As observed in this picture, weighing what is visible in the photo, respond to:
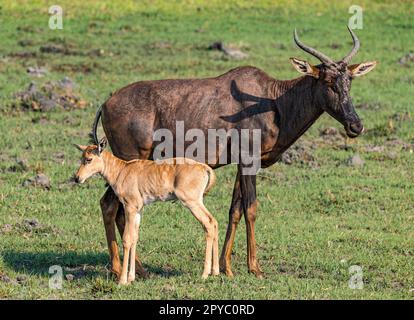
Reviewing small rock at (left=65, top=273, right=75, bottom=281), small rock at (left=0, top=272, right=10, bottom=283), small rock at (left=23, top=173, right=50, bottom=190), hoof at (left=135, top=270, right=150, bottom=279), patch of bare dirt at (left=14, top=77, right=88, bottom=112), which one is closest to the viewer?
small rock at (left=0, top=272, right=10, bottom=283)

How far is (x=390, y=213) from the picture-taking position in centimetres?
1400

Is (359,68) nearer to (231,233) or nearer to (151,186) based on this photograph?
(231,233)

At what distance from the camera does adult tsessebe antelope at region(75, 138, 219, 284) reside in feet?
34.5

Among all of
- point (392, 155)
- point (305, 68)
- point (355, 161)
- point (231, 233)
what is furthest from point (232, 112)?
point (392, 155)

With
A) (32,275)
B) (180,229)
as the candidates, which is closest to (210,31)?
(180,229)

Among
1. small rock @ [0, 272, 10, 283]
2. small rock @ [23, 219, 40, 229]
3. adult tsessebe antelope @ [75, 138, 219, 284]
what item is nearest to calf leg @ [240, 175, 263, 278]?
adult tsessebe antelope @ [75, 138, 219, 284]

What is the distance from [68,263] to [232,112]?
7.94 feet

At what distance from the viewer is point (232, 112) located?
37.7 ft

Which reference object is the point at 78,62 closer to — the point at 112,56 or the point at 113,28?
the point at 112,56

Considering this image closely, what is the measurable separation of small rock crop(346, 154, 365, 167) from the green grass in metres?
0.10

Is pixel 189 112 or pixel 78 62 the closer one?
pixel 189 112

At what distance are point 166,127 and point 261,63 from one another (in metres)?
12.9

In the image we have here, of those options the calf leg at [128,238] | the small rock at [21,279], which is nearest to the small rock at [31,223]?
the small rock at [21,279]

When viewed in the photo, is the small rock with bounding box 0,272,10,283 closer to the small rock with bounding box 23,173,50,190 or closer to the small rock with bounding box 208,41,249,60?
the small rock with bounding box 23,173,50,190
